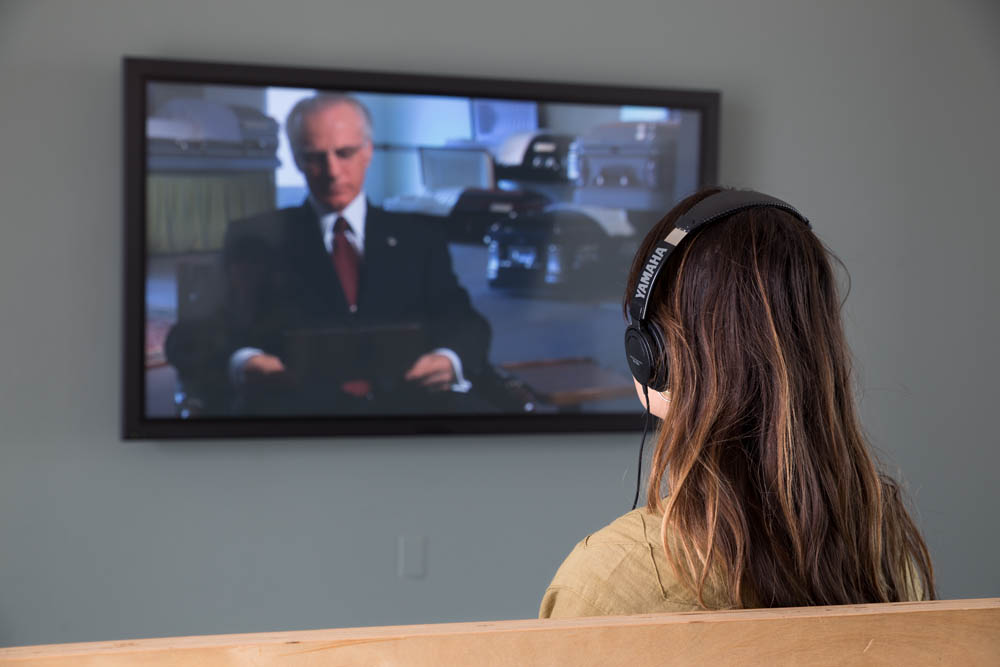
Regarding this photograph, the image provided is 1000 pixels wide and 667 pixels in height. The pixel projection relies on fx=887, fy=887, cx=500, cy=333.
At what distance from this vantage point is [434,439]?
98.8 inches

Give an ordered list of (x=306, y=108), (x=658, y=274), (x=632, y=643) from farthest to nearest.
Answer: (x=306, y=108)
(x=658, y=274)
(x=632, y=643)

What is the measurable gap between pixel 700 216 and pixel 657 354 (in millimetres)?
165

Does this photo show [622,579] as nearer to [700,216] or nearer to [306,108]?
[700,216]

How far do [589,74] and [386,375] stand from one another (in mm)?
1032

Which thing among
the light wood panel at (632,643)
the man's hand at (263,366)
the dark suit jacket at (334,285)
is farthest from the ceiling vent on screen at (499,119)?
the light wood panel at (632,643)

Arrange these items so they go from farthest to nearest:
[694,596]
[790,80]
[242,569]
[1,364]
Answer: [790,80] → [242,569] → [1,364] → [694,596]

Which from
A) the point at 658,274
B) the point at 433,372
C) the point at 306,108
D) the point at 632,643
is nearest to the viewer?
the point at 632,643

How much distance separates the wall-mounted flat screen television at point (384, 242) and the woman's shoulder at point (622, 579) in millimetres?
1615

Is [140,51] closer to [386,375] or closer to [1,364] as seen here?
[1,364]

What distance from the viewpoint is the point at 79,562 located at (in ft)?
7.68

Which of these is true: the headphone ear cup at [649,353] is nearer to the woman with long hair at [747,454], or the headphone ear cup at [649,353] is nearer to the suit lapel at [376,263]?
the woman with long hair at [747,454]

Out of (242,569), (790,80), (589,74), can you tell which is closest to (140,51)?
(589,74)

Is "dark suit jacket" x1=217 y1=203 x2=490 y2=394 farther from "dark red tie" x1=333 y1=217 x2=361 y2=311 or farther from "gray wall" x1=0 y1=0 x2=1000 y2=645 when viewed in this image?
"gray wall" x1=0 y1=0 x2=1000 y2=645

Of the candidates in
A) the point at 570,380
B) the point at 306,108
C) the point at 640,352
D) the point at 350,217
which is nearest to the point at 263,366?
the point at 350,217
